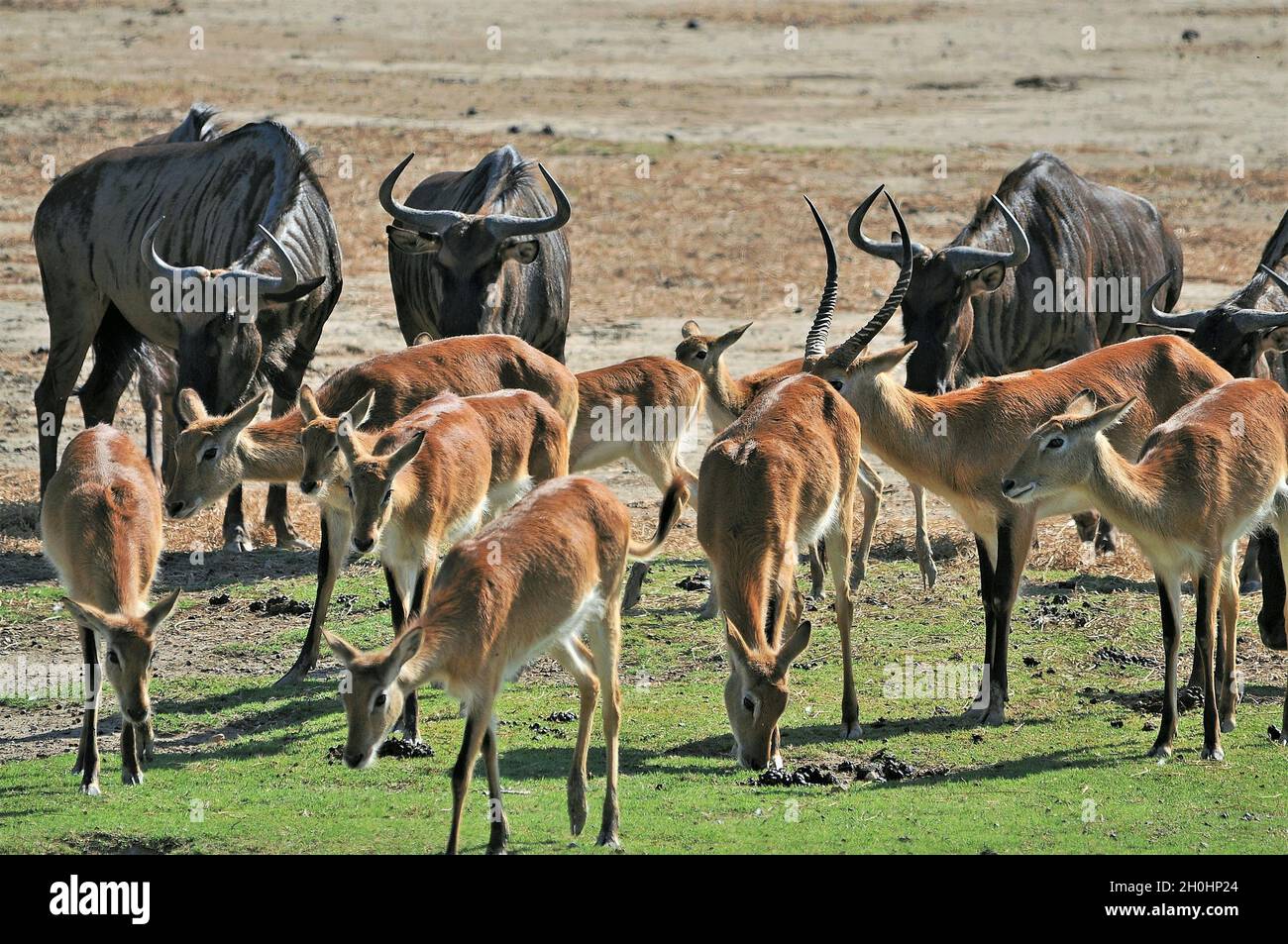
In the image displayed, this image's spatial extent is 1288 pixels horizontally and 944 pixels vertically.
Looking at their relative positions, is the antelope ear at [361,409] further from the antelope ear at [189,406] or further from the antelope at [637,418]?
the antelope at [637,418]

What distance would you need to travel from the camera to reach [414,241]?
13.7m

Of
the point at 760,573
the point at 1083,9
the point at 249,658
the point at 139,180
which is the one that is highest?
the point at 1083,9

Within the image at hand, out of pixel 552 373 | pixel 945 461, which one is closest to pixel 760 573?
pixel 945 461

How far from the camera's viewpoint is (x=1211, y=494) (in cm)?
956

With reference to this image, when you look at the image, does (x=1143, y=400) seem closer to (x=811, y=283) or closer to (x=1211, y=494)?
(x=1211, y=494)

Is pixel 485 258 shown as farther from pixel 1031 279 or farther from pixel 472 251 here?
pixel 1031 279

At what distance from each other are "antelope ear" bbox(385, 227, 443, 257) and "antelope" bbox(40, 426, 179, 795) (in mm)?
4427

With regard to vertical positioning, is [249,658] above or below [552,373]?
below

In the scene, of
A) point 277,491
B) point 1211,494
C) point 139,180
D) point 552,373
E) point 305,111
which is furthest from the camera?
point 305,111

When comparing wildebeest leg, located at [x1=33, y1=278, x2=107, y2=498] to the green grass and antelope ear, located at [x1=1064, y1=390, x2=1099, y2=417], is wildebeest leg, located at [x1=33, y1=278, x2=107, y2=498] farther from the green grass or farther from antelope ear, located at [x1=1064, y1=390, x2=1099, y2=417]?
antelope ear, located at [x1=1064, y1=390, x2=1099, y2=417]

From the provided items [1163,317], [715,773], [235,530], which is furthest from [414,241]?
[715,773]

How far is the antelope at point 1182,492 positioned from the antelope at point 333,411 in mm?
3299

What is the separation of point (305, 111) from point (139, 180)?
14.7 meters

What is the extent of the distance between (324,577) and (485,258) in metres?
3.73
